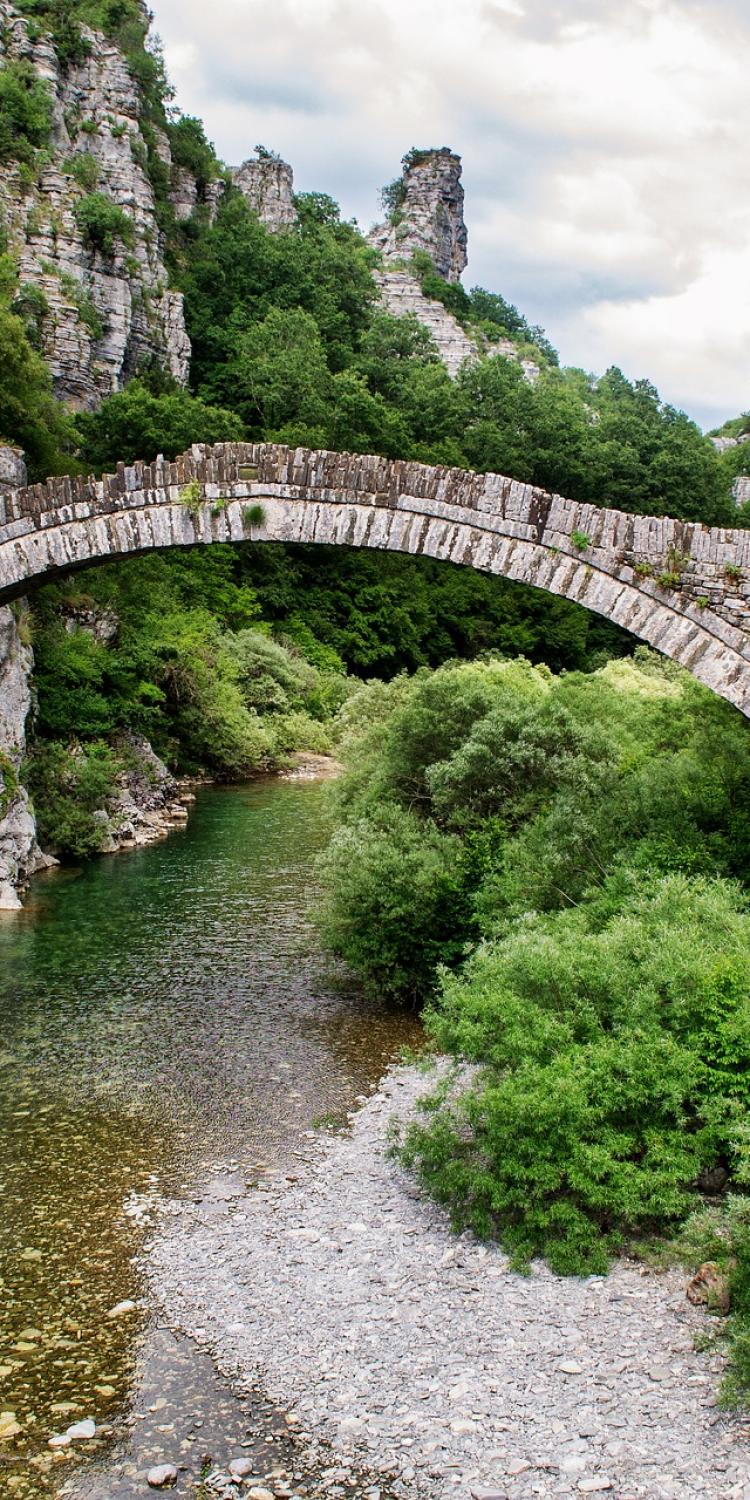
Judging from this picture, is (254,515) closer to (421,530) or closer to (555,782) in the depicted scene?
(421,530)

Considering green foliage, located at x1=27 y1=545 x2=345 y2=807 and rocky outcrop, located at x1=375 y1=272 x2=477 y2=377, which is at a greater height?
rocky outcrop, located at x1=375 y1=272 x2=477 y2=377

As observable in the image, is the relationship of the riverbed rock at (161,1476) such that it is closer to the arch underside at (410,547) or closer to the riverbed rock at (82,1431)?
the riverbed rock at (82,1431)

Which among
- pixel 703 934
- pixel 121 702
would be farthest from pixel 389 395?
pixel 703 934

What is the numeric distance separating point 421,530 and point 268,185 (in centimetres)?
8686

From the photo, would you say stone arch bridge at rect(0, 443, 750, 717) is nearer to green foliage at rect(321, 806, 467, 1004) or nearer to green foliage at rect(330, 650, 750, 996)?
green foliage at rect(330, 650, 750, 996)

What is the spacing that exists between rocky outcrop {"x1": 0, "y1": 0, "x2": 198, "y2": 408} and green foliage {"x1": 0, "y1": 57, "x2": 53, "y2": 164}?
64 cm

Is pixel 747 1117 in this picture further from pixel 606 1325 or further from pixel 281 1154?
pixel 281 1154

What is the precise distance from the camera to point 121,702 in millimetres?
25984

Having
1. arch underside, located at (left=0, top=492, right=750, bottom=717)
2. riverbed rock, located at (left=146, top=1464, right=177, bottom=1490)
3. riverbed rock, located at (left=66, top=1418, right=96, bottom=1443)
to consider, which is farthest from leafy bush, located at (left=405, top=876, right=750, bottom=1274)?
arch underside, located at (left=0, top=492, right=750, bottom=717)

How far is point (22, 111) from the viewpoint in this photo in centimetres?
4538

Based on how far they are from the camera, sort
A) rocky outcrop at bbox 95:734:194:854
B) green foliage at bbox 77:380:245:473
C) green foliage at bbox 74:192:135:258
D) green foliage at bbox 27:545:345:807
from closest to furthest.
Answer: rocky outcrop at bbox 95:734:194:854, green foliage at bbox 27:545:345:807, green foliage at bbox 77:380:245:473, green foliage at bbox 74:192:135:258

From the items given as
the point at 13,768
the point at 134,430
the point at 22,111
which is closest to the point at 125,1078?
the point at 13,768

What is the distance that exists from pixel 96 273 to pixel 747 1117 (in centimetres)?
4663

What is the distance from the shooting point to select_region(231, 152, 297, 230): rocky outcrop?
8575cm
